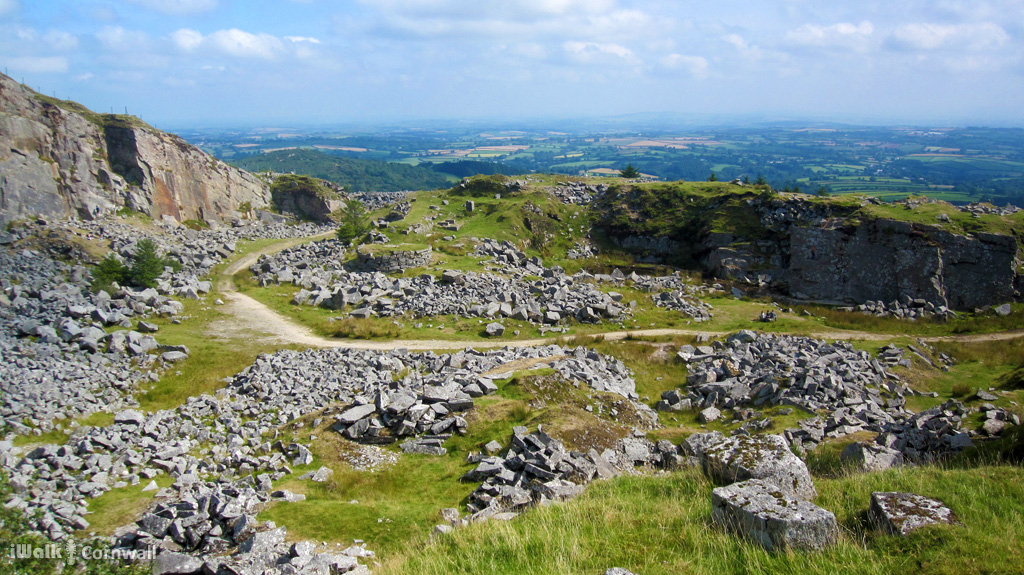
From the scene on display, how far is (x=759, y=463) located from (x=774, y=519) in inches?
95.3

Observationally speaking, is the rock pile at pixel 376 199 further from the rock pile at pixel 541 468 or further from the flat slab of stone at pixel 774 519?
the flat slab of stone at pixel 774 519

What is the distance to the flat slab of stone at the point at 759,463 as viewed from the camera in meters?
8.09

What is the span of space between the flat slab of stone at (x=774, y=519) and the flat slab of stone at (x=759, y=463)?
0.98 meters

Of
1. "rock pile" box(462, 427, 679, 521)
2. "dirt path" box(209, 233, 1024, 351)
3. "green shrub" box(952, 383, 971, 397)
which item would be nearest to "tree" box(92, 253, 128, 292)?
"dirt path" box(209, 233, 1024, 351)

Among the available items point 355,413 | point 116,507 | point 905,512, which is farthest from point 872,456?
point 116,507

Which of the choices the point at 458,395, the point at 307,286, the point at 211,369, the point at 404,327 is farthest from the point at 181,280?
the point at 458,395

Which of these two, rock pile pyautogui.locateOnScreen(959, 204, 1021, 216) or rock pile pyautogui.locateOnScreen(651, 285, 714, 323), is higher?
rock pile pyautogui.locateOnScreen(959, 204, 1021, 216)

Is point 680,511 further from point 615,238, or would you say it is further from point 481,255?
point 615,238

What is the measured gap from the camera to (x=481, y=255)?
135ft

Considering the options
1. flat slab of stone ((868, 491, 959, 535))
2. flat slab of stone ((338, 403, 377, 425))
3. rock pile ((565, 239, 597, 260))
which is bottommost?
flat slab of stone ((338, 403, 377, 425))

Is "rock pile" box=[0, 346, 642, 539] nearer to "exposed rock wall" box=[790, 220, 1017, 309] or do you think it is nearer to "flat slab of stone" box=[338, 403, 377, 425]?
"flat slab of stone" box=[338, 403, 377, 425]

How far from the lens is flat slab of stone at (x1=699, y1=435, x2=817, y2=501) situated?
26.5 feet

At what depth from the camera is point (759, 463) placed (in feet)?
27.8

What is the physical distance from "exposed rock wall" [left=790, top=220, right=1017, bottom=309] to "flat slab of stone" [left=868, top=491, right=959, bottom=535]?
37.4 metres
